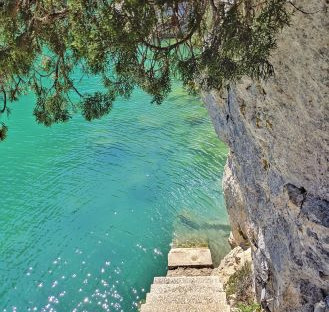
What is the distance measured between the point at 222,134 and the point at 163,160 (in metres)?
10.5

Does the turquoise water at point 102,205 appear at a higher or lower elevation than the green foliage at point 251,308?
lower

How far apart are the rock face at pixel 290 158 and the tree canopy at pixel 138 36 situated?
0.64 meters

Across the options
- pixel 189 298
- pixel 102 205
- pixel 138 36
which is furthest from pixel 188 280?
pixel 138 36

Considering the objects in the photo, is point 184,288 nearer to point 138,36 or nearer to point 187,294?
point 187,294

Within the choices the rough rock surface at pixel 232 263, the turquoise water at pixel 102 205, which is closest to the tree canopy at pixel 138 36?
the rough rock surface at pixel 232 263

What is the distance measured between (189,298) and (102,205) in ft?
27.0

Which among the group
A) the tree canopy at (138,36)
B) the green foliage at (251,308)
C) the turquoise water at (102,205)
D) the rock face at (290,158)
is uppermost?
the tree canopy at (138,36)

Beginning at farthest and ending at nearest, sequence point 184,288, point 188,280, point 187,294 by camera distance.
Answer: point 188,280 → point 184,288 → point 187,294

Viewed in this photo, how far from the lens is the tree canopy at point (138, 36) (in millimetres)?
5824

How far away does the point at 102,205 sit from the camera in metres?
19.6

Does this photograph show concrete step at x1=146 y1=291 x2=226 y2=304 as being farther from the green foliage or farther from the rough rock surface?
the rough rock surface

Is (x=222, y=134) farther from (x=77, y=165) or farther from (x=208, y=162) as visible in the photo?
(x=77, y=165)

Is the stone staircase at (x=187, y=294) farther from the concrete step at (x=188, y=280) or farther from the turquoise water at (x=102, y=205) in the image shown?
the turquoise water at (x=102, y=205)

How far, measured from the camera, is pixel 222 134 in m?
12.0
